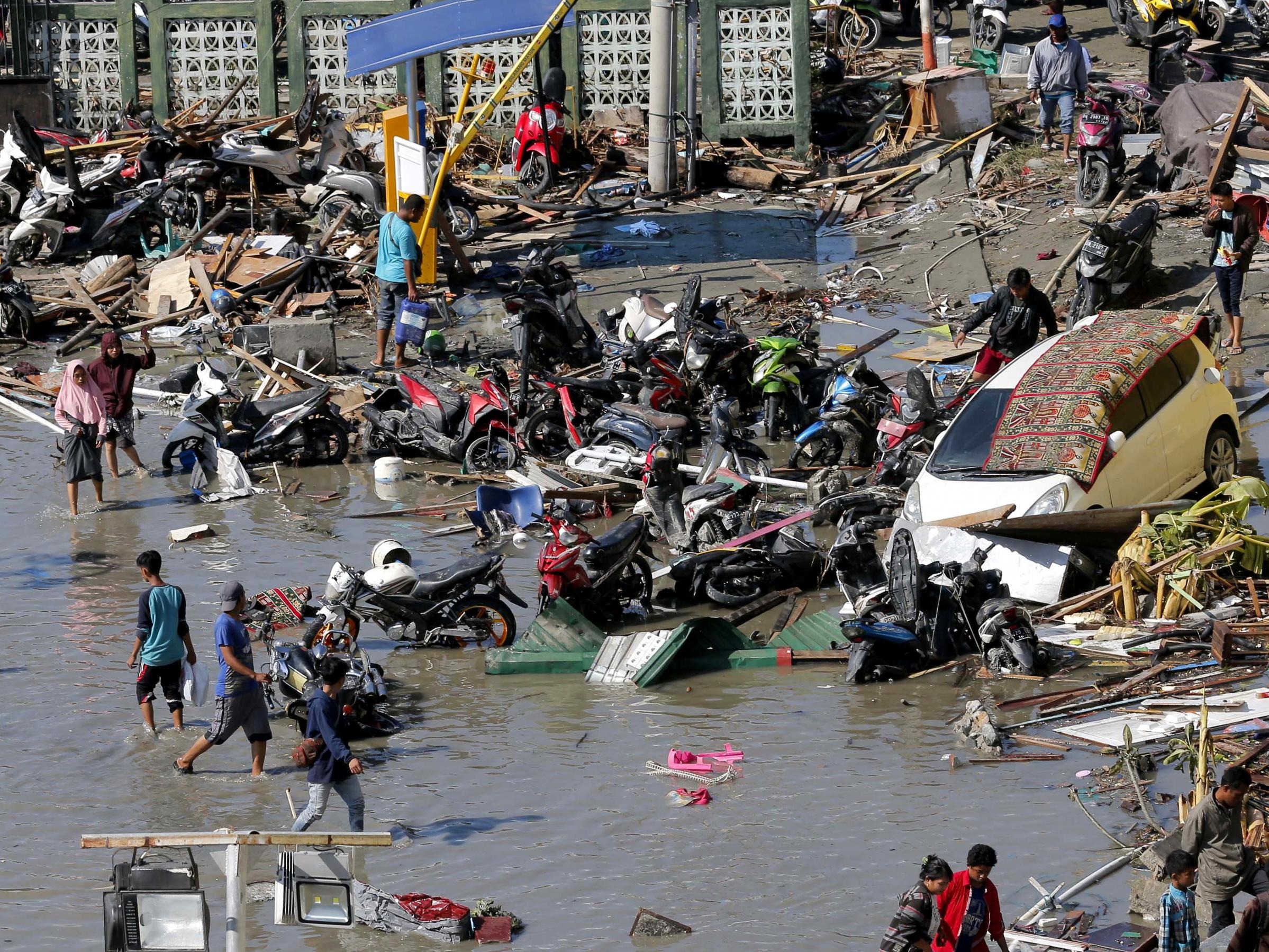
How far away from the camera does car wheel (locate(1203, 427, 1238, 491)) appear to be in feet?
46.0

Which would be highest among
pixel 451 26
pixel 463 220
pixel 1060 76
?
pixel 451 26

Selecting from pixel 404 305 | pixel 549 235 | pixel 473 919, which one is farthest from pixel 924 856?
pixel 549 235

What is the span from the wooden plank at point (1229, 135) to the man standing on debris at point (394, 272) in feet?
30.0

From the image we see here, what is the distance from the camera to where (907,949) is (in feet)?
23.6

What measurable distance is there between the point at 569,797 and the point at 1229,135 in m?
13.5

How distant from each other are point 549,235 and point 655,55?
126 inches

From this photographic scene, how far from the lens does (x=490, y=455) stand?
16.5 meters

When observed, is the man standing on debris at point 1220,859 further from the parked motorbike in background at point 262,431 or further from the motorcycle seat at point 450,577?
the parked motorbike in background at point 262,431

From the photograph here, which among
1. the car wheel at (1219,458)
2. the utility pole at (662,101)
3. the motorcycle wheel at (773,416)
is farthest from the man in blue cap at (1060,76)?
the car wheel at (1219,458)

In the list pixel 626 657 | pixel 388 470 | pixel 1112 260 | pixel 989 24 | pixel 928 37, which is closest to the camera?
pixel 626 657

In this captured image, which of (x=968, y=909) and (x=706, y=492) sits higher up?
(x=706, y=492)

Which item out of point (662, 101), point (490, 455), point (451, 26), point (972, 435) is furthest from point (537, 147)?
point (972, 435)

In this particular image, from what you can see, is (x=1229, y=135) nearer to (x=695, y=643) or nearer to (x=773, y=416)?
(x=773, y=416)

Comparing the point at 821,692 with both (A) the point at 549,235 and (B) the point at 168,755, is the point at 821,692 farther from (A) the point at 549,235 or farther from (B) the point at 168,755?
(A) the point at 549,235
